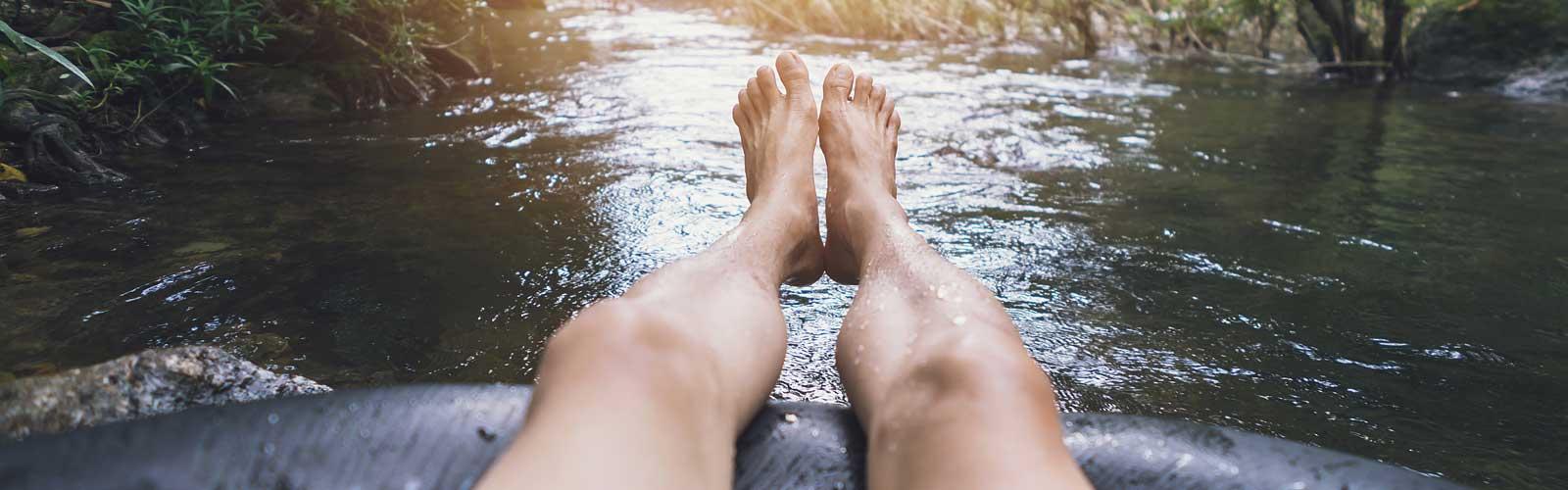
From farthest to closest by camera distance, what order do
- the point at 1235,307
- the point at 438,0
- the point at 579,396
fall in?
the point at 438,0
the point at 1235,307
the point at 579,396

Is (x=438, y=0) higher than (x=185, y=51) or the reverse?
higher

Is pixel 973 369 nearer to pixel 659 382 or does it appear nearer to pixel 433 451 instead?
pixel 659 382

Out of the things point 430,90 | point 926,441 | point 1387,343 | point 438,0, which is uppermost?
point 438,0

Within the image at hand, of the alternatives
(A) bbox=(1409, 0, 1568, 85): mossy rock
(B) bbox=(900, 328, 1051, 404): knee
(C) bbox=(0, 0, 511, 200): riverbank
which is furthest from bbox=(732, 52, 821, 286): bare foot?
(A) bbox=(1409, 0, 1568, 85): mossy rock

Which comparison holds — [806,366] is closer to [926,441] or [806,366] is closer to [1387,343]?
[926,441]

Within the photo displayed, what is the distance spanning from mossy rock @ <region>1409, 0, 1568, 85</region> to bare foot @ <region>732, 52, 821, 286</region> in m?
6.03

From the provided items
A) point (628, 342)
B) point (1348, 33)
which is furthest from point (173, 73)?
point (1348, 33)

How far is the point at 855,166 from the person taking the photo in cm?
233

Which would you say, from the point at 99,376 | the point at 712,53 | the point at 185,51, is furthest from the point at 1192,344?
the point at 712,53

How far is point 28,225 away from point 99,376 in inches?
59.6

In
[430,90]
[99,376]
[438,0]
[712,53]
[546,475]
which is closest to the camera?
[546,475]

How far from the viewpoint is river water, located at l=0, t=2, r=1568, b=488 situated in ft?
4.99

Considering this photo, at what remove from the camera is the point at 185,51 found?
11.0ft

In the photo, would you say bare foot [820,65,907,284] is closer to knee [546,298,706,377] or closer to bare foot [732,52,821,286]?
bare foot [732,52,821,286]
